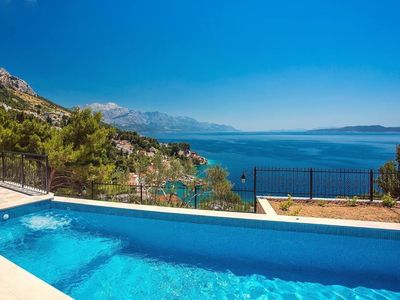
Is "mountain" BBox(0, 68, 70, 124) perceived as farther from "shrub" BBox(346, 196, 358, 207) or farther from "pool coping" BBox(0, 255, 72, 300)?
"pool coping" BBox(0, 255, 72, 300)

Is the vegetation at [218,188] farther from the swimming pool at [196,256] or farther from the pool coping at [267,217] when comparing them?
the swimming pool at [196,256]

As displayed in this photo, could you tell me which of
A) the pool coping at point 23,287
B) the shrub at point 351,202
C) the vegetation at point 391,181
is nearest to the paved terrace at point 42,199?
the pool coping at point 23,287

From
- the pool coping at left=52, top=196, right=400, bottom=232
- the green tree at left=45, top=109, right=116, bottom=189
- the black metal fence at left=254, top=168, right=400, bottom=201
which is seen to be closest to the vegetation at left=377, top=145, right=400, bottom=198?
the black metal fence at left=254, top=168, right=400, bottom=201

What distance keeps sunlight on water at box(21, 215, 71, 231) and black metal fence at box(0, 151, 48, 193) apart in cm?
119

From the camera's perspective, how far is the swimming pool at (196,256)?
449cm

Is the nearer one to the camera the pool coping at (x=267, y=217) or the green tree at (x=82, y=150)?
the pool coping at (x=267, y=217)

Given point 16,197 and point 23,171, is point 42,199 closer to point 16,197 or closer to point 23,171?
point 16,197

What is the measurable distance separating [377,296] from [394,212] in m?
4.47

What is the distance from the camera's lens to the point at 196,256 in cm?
574

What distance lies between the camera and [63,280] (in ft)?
15.0

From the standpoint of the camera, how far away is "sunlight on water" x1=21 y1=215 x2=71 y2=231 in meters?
6.52

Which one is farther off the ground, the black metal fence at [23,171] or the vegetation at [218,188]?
the black metal fence at [23,171]

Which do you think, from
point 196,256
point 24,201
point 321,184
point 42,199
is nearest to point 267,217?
point 196,256

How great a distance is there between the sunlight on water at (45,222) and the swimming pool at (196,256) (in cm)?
2
